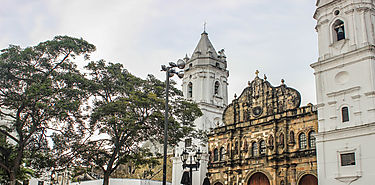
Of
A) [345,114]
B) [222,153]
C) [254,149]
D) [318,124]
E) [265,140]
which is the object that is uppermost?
[345,114]

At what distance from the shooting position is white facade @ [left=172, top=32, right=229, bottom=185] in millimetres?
32438

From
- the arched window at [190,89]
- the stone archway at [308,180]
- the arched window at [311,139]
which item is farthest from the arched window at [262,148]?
the arched window at [190,89]

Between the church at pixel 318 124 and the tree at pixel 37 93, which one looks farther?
the church at pixel 318 124

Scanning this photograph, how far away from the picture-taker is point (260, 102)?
27.8 m

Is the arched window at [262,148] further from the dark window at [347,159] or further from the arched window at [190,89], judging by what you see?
the arched window at [190,89]

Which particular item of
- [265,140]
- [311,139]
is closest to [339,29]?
[311,139]

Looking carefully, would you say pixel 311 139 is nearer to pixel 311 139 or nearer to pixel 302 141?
pixel 311 139

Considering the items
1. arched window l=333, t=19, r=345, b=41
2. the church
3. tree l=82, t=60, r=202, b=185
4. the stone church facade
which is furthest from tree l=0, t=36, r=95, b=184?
arched window l=333, t=19, r=345, b=41

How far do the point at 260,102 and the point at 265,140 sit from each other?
115 inches

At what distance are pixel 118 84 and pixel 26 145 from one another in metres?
5.80

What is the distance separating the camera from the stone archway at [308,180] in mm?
23039

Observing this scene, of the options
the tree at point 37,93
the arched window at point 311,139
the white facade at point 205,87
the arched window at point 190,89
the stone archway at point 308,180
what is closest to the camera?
the tree at point 37,93

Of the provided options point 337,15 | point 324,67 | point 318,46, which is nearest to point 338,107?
point 324,67

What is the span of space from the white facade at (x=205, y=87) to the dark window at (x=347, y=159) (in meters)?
12.4
